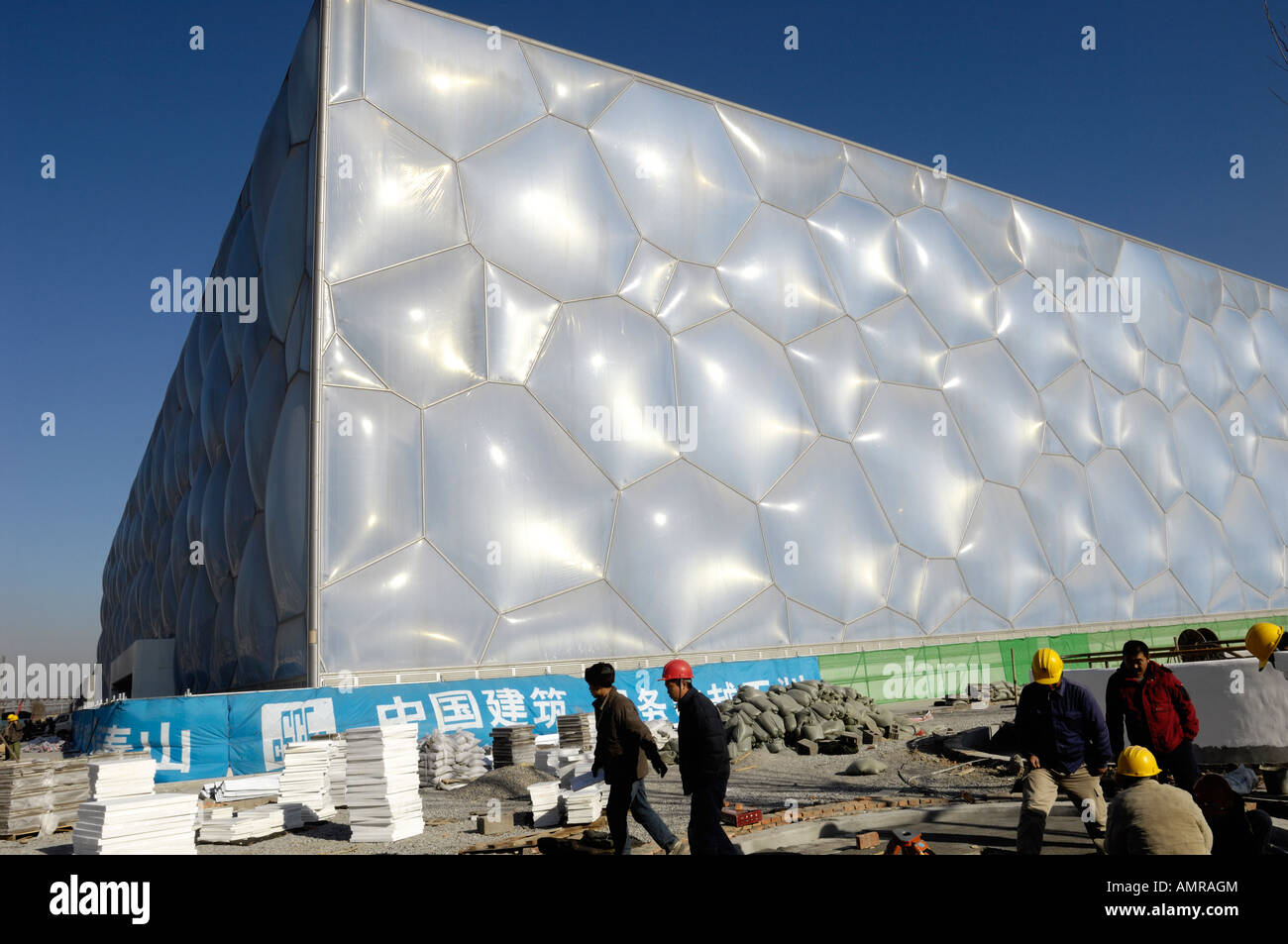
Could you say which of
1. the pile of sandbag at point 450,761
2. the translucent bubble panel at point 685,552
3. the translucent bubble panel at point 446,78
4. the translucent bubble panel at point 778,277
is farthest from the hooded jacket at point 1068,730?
the translucent bubble panel at point 778,277

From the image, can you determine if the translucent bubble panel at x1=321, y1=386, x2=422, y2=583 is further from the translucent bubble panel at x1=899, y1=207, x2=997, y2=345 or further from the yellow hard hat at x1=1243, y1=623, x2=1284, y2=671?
the translucent bubble panel at x1=899, y1=207, x2=997, y2=345

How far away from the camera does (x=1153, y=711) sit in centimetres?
627

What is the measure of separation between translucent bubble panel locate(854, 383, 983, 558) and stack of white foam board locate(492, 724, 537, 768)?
10653 mm

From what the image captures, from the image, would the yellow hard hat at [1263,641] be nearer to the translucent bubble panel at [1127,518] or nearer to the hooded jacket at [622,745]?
the hooded jacket at [622,745]

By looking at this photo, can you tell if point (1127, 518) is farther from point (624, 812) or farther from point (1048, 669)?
point (624, 812)

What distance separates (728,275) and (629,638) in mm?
7685

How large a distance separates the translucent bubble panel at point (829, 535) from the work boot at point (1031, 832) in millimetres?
13056

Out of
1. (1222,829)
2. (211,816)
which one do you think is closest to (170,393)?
(211,816)

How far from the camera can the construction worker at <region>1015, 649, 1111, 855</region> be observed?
18.5 feet

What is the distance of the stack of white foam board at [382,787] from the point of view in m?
8.48

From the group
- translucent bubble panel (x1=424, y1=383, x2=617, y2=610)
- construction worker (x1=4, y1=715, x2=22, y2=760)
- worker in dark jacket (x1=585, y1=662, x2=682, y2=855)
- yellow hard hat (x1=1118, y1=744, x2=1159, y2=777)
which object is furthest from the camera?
construction worker (x1=4, y1=715, x2=22, y2=760)

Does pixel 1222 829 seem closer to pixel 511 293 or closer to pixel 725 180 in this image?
pixel 511 293

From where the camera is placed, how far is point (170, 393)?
104ft

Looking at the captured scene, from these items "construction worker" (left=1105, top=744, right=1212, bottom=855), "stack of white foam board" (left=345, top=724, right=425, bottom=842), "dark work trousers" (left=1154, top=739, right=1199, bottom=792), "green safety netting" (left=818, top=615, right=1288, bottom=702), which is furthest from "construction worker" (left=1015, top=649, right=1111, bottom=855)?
"green safety netting" (left=818, top=615, right=1288, bottom=702)
